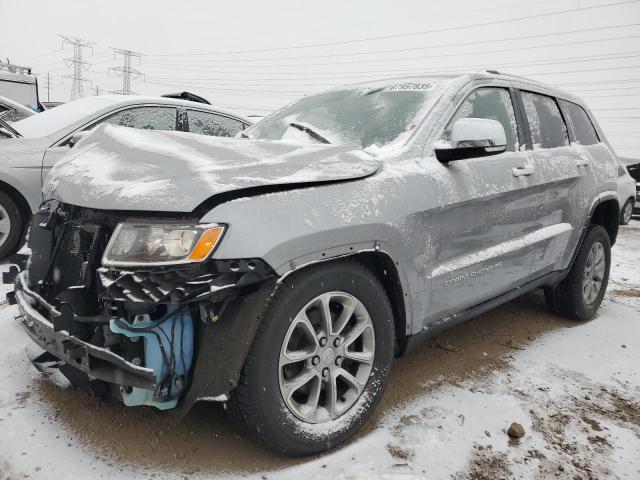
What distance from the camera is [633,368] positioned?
3240 millimetres

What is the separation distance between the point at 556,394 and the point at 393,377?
88 centimetres

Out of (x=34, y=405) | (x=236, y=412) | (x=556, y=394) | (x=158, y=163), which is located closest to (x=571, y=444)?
(x=556, y=394)

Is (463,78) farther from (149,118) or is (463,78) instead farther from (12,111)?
(12,111)

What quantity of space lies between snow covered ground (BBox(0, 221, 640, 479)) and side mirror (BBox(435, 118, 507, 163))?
4.09ft

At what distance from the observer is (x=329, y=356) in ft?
6.93

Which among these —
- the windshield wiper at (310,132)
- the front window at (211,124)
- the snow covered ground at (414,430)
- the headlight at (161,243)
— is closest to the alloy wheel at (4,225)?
the snow covered ground at (414,430)

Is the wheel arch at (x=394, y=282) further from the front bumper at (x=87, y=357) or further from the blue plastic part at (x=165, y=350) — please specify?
the front bumper at (x=87, y=357)

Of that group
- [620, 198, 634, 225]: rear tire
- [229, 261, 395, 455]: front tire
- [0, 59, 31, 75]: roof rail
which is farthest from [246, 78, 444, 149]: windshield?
[0, 59, 31, 75]: roof rail

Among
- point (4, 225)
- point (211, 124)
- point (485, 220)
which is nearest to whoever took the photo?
point (485, 220)

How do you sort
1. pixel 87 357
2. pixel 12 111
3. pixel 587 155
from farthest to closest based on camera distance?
pixel 12 111
pixel 587 155
pixel 87 357

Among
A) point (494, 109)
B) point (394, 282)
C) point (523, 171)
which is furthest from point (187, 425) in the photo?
point (494, 109)

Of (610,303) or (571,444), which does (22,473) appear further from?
(610,303)

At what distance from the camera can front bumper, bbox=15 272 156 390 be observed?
1716mm

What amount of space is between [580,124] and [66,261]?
3743 millimetres
